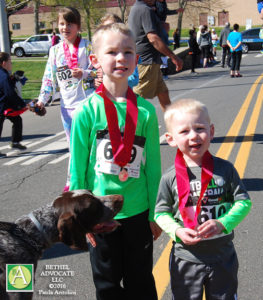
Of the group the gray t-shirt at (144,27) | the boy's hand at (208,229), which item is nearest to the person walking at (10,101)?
the gray t-shirt at (144,27)

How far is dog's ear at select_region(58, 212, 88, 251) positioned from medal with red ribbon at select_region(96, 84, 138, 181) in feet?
1.46

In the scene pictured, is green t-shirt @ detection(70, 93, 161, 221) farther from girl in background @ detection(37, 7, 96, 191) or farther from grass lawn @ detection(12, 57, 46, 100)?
grass lawn @ detection(12, 57, 46, 100)

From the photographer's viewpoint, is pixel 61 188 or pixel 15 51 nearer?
pixel 61 188

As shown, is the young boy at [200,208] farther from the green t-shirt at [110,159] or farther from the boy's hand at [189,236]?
the green t-shirt at [110,159]

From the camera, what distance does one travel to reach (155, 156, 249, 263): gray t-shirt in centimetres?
255

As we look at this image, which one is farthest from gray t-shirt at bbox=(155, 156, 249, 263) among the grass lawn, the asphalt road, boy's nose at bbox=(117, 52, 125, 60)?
the grass lawn

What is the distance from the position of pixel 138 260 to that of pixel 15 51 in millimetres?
42196

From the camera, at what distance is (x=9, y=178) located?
707 cm

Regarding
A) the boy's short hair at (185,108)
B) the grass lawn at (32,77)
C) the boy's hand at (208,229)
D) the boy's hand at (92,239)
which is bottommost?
the grass lawn at (32,77)

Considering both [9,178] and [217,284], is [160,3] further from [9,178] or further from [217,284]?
[217,284]

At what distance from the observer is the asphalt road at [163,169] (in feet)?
12.3

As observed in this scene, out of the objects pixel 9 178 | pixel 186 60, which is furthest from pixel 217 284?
pixel 186 60

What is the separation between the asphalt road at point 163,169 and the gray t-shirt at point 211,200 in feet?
3.49

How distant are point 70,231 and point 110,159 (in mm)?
499
